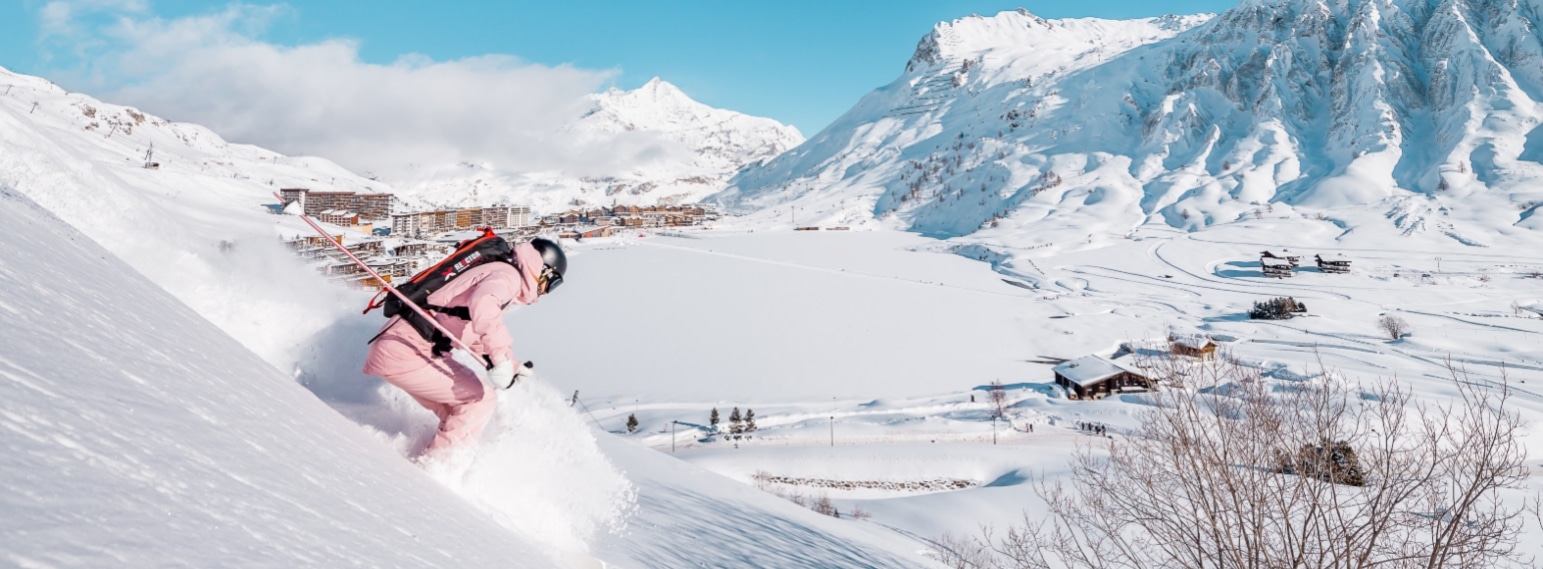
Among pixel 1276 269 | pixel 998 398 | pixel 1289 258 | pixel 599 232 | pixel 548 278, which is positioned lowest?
pixel 998 398

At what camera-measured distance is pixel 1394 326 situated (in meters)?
30.3

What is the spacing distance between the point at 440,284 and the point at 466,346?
1.44 ft

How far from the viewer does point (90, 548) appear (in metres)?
0.92

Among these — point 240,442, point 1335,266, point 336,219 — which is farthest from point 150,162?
point 1335,266

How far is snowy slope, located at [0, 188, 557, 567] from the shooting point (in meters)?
1.03

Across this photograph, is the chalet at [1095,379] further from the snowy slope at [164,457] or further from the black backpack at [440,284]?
the snowy slope at [164,457]

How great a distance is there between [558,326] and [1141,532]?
30.7m

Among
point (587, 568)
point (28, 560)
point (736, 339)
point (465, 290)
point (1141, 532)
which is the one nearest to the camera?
point (28, 560)

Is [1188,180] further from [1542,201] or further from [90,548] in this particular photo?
[90,548]

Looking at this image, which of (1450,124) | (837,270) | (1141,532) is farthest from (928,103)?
(1141,532)

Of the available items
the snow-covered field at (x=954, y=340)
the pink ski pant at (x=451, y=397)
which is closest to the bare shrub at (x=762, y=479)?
the snow-covered field at (x=954, y=340)

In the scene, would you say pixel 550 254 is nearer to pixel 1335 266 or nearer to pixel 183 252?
pixel 183 252

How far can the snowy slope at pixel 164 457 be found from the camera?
3.39ft

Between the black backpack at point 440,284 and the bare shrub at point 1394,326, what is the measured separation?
4004 cm
